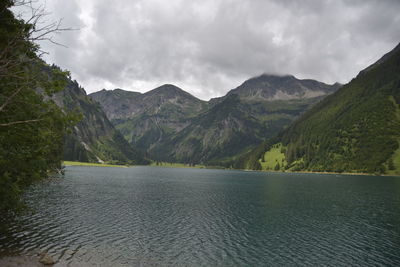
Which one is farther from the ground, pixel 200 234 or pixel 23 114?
pixel 23 114

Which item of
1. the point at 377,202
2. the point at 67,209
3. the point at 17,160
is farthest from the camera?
the point at 377,202

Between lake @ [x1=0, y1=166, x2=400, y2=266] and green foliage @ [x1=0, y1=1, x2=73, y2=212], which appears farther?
lake @ [x1=0, y1=166, x2=400, y2=266]

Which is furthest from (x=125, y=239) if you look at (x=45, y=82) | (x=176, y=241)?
(x=45, y=82)

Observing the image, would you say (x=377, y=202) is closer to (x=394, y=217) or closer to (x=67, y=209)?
(x=394, y=217)

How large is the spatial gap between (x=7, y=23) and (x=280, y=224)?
55988 millimetres

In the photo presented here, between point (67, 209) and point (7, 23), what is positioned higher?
point (7, 23)

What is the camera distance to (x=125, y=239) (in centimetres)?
4031

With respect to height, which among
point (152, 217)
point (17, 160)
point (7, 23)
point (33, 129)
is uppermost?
point (7, 23)

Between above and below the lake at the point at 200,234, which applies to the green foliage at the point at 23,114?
above

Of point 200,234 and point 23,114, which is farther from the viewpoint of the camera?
point 200,234

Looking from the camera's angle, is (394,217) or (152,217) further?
(394,217)

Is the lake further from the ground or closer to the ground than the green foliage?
closer to the ground

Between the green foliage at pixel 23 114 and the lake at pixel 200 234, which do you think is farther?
the lake at pixel 200 234

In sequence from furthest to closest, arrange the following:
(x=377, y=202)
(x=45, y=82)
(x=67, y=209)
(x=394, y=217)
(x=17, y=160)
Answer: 1. (x=377, y=202)
2. (x=394, y=217)
3. (x=67, y=209)
4. (x=17, y=160)
5. (x=45, y=82)
